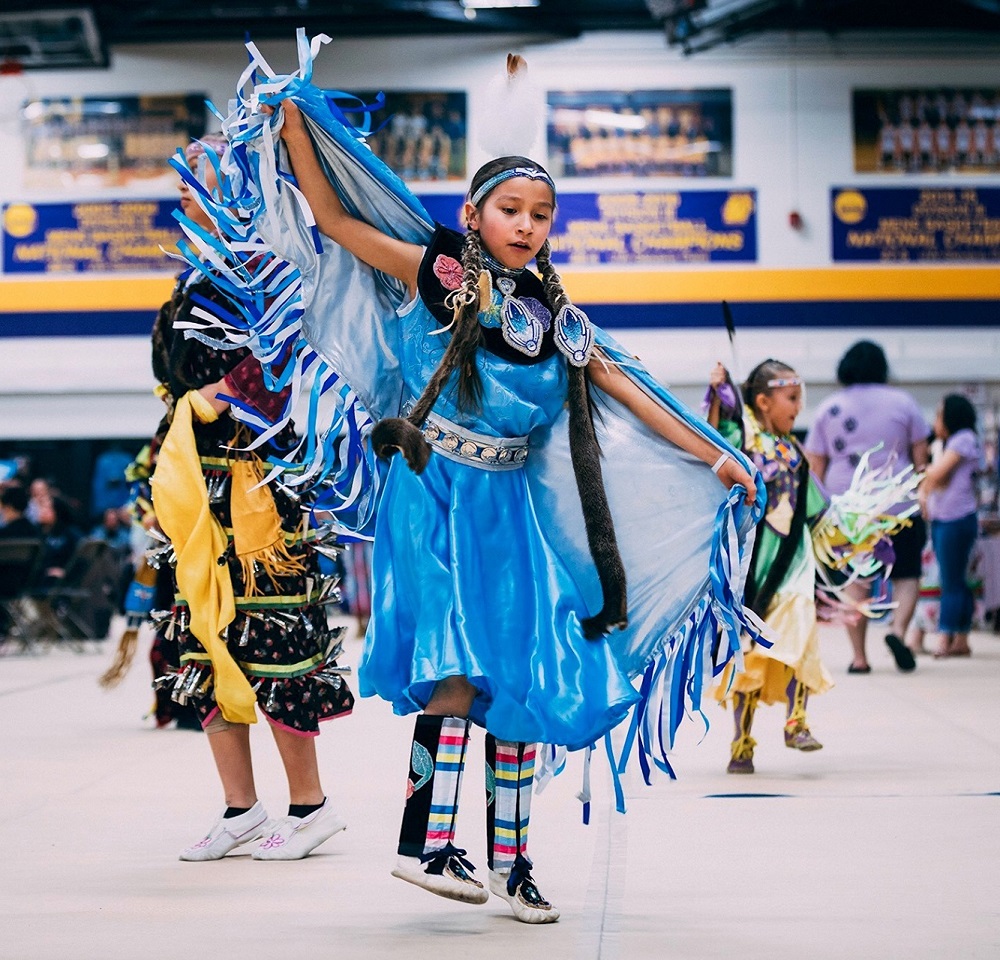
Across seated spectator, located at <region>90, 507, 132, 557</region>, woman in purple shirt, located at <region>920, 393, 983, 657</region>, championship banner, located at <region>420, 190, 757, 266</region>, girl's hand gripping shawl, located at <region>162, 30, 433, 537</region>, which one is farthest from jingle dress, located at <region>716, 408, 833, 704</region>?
seated spectator, located at <region>90, 507, 132, 557</region>

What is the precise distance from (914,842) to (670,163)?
1119 centimetres

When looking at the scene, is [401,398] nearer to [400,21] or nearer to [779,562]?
[779,562]

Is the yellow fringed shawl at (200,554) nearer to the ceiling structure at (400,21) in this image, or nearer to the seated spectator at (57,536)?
the seated spectator at (57,536)

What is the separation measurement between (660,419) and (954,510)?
6413 mm

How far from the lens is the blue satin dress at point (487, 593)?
2.93m

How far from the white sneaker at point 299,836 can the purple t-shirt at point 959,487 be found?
621cm

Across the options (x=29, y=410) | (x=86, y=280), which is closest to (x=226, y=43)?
(x=86, y=280)

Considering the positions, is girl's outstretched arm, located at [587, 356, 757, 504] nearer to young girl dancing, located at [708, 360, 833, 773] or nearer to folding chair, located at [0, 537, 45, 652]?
young girl dancing, located at [708, 360, 833, 773]

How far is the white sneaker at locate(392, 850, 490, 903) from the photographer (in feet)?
9.25

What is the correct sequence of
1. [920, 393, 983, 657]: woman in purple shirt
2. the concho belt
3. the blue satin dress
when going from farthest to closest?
[920, 393, 983, 657]: woman in purple shirt → the concho belt → the blue satin dress

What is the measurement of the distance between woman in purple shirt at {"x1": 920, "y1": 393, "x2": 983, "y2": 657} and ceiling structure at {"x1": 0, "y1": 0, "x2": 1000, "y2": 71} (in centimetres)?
538

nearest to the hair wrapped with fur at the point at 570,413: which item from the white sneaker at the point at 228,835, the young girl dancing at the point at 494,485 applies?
the young girl dancing at the point at 494,485

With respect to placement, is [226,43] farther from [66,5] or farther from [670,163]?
[670,163]

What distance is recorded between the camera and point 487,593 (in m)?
3.03
